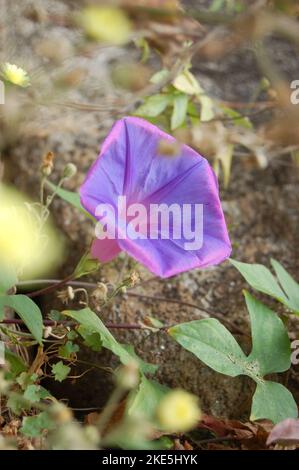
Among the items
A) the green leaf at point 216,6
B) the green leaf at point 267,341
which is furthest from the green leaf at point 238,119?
the green leaf at point 267,341

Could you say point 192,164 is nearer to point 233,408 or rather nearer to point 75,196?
point 75,196

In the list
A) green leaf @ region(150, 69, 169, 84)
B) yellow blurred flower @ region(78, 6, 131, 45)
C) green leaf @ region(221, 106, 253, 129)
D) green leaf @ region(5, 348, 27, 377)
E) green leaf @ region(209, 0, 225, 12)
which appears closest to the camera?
yellow blurred flower @ region(78, 6, 131, 45)

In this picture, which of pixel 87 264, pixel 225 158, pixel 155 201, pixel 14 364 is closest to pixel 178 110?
pixel 225 158

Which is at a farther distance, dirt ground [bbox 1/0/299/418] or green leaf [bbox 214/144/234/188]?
green leaf [bbox 214/144/234/188]

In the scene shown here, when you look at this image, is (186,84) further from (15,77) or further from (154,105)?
(15,77)

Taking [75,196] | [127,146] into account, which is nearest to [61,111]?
[75,196]

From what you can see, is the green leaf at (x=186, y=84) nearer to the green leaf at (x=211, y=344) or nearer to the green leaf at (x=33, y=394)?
the green leaf at (x=211, y=344)

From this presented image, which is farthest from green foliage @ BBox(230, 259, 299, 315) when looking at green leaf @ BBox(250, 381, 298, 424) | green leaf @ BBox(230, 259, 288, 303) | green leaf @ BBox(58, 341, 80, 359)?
green leaf @ BBox(58, 341, 80, 359)

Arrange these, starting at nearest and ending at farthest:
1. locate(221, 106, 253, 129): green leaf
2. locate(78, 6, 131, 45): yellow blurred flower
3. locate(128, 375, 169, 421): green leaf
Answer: locate(78, 6, 131, 45): yellow blurred flower
locate(128, 375, 169, 421): green leaf
locate(221, 106, 253, 129): green leaf

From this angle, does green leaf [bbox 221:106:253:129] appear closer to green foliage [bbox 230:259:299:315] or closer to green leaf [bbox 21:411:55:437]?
green foliage [bbox 230:259:299:315]
